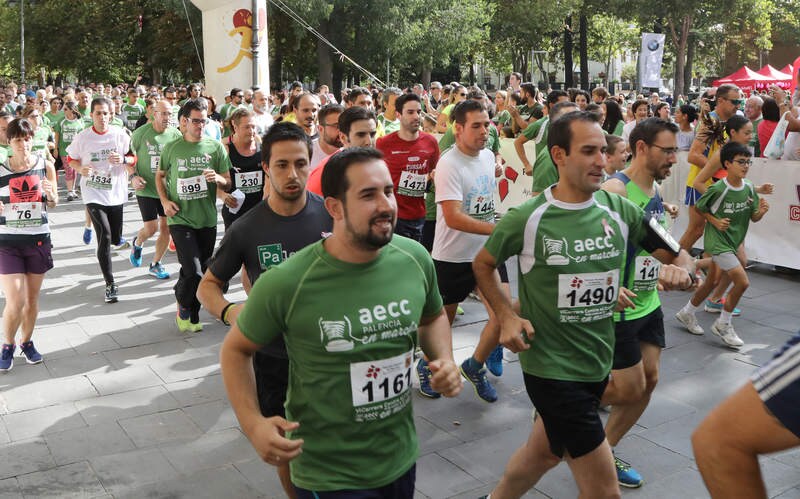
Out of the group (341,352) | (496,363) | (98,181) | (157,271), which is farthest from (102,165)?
(341,352)

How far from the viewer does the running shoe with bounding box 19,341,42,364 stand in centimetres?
694

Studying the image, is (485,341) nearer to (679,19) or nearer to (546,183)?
(546,183)

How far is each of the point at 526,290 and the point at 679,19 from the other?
38597 millimetres

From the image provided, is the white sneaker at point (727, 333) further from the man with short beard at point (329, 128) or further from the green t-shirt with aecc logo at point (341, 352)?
the green t-shirt with aecc logo at point (341, 352)

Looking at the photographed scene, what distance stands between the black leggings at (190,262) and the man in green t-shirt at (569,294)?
15.0 feet

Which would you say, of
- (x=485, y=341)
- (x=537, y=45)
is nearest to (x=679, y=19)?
(x=537, y=45)

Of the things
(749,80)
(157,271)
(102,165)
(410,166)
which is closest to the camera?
(410,166)

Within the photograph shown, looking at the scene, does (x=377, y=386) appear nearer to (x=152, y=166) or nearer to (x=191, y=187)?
(x=191, y=187)

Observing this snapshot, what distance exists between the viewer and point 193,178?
7820 mm

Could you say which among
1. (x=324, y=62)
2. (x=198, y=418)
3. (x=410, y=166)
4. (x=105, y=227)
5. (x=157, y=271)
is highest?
(x=324, y=62)

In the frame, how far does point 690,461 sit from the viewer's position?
494cm

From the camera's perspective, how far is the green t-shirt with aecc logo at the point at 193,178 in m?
7.82

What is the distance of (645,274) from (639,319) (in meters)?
0.31

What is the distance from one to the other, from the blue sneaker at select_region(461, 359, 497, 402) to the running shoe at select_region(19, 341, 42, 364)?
3.59 m
